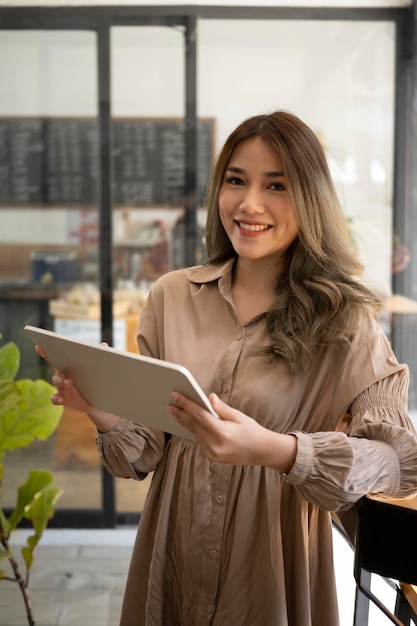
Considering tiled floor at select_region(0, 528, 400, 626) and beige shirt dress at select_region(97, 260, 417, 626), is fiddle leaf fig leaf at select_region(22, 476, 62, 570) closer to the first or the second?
tiled floor at select_region(0, 528, 400, 626)

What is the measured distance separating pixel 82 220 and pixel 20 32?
85 cm

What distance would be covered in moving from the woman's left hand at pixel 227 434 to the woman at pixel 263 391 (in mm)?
149

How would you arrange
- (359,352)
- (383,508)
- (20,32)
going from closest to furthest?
(383,508)
(359,352)
(20,32)

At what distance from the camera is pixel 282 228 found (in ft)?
5.42

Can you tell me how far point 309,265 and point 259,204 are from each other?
18cm

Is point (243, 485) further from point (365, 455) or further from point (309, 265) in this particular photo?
point (309, 265)

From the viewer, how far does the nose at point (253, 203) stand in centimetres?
161

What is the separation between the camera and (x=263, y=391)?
5.22 feet

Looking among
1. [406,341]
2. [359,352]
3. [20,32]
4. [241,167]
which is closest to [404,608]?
[359,352]

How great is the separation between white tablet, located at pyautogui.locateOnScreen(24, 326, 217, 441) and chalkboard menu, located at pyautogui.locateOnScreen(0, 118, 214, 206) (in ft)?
6.97

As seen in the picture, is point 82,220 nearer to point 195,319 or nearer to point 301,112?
point 301,112

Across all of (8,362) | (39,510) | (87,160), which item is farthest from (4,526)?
(87,160)

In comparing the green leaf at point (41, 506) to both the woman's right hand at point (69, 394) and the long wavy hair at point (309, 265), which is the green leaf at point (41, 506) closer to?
the woman's right hand at point (69, 394)

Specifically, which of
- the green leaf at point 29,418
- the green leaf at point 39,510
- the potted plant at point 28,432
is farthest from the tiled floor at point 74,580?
the green leaf at point 29,418
